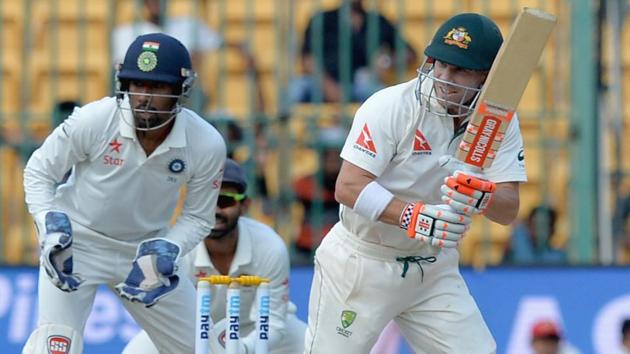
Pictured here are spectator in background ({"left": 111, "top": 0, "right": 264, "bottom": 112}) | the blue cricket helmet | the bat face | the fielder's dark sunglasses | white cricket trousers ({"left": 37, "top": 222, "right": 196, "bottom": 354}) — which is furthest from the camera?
spectator in background ({"left": 111, "top": 0, "right": 264, "bottom": 112})

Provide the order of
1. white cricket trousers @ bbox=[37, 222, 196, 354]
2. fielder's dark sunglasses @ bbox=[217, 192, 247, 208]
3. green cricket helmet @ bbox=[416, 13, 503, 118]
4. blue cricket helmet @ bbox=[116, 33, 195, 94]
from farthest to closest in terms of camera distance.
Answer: fielder's dark sunglasses @ bbox=[217, 192, 247, 208] → white cricket trousers @ bbox=[37, 222, 196, 354] → blue cricket helmet @ bbox=[116, 33, 195, 94] → green cricket helmet @ bbox=[416, 13, 503, 118]

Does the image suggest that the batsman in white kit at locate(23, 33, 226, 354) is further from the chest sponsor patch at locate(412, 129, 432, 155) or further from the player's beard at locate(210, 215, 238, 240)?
the chest sponsor patch at locate(412, 129, 432, 155)

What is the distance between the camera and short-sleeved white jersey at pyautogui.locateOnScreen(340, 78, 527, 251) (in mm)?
6617

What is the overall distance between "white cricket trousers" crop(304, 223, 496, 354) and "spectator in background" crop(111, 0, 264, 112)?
3.64m

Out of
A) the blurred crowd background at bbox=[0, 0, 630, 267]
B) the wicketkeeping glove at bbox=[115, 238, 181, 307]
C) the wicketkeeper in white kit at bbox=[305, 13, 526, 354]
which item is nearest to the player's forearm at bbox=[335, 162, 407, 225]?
the wicketkeeper in white kit at bbox=[305, 13, 526, 354]

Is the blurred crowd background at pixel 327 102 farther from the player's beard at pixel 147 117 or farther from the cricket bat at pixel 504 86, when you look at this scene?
the cricket bat at pixel 504 86

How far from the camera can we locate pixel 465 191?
634 cm

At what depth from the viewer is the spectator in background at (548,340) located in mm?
9570

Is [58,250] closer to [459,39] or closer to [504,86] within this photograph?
[459,39]

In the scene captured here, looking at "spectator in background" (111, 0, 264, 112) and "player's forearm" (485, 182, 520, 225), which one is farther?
"spectator in background" (111, 0, 264, 112)

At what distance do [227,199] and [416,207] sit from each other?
2.05 meters

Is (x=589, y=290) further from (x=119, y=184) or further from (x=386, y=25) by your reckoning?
(x=119, y=184)

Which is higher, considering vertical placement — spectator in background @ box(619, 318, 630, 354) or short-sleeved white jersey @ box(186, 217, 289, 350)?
short-sleeved white jersey @ box(186, 217, 289, 350)

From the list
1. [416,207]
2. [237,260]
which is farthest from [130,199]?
[416,207]
